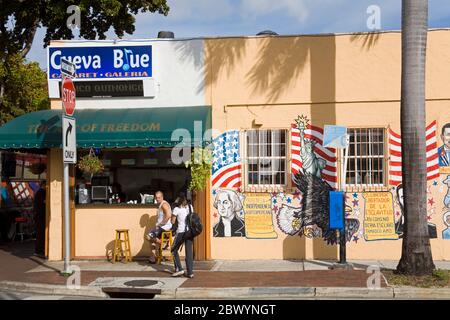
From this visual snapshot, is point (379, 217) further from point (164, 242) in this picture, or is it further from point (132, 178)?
point (132, 178)

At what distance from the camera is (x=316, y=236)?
1334cm

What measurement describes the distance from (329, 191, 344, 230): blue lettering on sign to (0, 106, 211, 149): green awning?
10.7ft

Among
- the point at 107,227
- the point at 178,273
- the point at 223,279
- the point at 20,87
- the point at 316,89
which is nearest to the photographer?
the point at 223,279

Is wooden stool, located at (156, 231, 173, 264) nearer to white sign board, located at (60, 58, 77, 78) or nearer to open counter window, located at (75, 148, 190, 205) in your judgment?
open counter window, located at (75, 148, 190, 205)

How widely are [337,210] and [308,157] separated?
1.87 m

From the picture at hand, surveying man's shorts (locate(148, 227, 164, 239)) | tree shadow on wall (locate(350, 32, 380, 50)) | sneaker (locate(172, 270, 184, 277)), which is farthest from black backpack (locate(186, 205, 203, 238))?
tree shadow on wall (locate(350, 32, 380, 50))

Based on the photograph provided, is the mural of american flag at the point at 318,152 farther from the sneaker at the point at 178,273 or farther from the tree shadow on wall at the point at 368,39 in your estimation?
the sneaker at the point at 178,273

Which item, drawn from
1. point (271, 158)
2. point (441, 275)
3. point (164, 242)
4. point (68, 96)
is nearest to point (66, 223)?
point (68, 96)

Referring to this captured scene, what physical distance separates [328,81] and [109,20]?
Answer: 1204cm

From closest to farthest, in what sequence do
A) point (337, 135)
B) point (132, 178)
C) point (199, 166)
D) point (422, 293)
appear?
point (422, 293), point (337, 135), point (199, 166), point (132, 178)

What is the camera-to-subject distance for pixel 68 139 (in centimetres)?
1152

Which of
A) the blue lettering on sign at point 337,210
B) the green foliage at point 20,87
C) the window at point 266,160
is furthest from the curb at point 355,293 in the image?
the green foliage at point 20,87

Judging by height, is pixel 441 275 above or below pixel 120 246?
below
